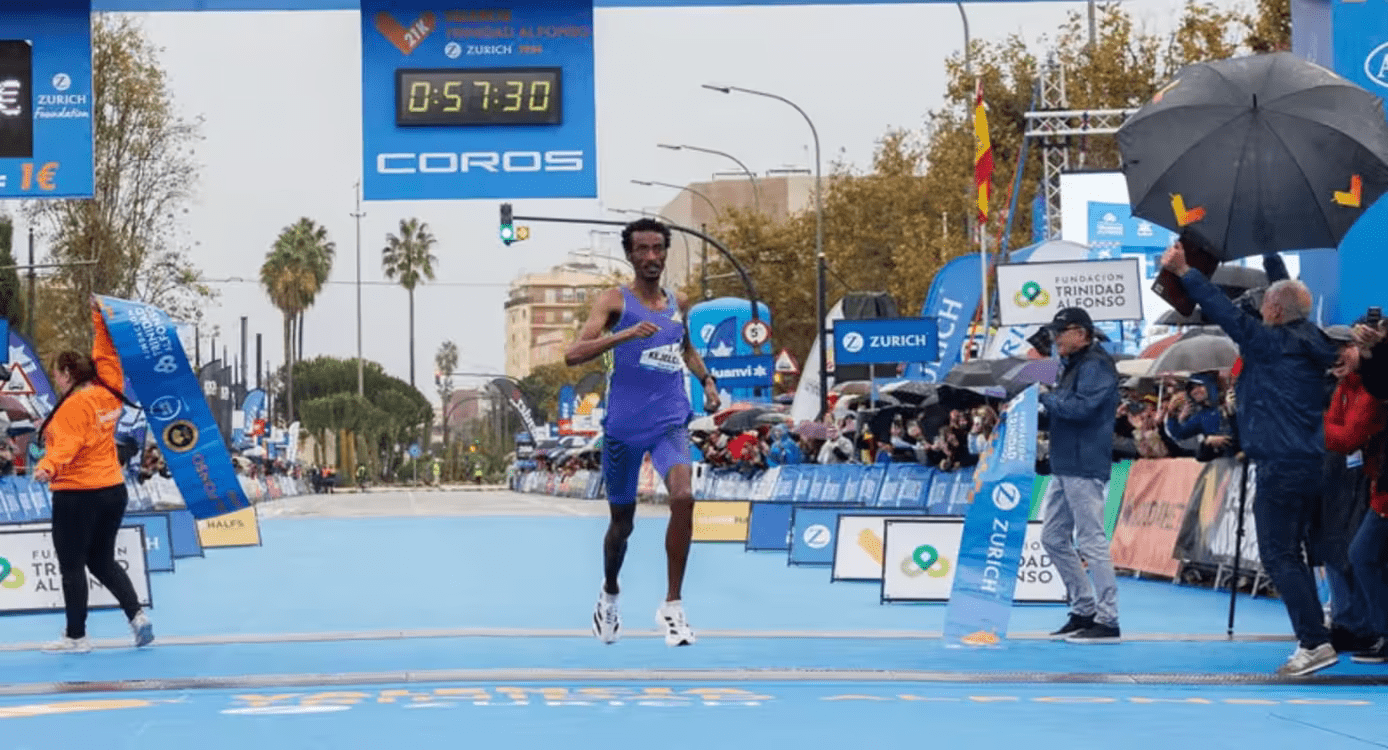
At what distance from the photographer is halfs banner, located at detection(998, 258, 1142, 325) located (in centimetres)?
2352

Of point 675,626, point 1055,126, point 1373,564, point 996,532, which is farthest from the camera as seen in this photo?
point 1055,126

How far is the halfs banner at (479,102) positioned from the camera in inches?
717

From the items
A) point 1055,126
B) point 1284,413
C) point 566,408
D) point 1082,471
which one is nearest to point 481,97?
point 1082,471

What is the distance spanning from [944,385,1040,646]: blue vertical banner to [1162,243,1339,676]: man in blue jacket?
1.48 metres

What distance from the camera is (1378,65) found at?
1498 centimetres

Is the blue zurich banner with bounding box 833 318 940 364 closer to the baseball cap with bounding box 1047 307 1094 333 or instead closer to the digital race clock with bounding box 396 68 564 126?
the digital race clock with bounding box 396 68 564 126

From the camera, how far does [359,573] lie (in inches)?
944

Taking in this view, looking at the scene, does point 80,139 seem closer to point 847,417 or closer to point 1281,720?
point 1281,720

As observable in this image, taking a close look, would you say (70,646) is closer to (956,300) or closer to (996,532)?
(996,532)

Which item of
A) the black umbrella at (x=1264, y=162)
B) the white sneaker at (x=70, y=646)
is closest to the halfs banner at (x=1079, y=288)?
the black umbrella at (x=1264, y=162)

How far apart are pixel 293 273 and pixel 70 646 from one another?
4580 inches

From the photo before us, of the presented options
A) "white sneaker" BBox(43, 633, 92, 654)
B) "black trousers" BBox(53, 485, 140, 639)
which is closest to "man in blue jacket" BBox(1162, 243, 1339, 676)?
"black trousers" BBox(53, 485, 140, 639)

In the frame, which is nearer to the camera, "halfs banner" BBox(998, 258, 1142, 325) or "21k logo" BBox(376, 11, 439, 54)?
"21k logo" BBox(376, 11, 439, 54)

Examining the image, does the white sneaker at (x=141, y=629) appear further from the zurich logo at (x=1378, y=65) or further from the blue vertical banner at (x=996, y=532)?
the zurich logo at (x=1378, y=65)
